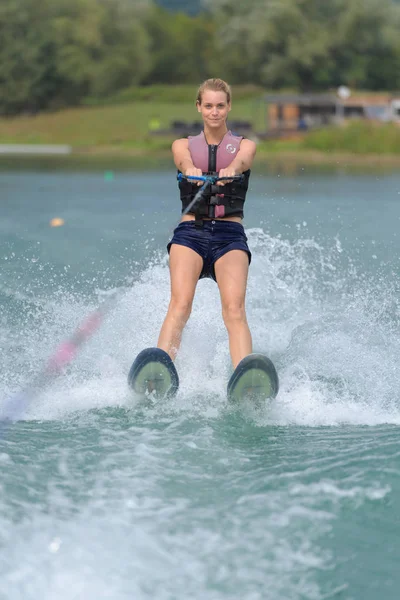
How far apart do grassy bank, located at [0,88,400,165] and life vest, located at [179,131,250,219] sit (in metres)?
25.6

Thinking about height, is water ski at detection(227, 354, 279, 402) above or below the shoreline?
below

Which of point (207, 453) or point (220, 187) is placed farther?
point (220, 187)

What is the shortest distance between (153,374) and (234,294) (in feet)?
2.14

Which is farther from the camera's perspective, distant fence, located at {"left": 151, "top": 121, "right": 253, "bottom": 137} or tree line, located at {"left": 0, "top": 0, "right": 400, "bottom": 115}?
tree line, located at {"left": 0, "top": 0, "right": 400, "bottom": 115}

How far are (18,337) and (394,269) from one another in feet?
13.2

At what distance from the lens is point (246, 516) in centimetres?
367

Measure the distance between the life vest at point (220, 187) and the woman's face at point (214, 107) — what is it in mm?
124

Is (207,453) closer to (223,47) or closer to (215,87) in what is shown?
(215,87)

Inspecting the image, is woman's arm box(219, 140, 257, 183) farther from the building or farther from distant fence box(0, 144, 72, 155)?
the building

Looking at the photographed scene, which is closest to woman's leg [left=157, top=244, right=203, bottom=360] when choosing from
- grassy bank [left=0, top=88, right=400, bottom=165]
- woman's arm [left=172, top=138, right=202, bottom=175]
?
woman's arm [left=172, top=138, right=202, bottom=175]

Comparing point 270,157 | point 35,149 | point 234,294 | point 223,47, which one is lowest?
point 234,294

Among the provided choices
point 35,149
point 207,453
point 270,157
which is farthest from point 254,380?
point 35,149

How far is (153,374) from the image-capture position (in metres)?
4.65

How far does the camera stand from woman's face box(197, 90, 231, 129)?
4.91 m
